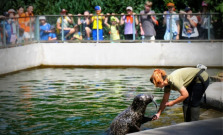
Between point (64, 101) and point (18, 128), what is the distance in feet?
10.8

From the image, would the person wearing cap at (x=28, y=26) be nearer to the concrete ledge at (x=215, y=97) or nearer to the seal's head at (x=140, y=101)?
the concrete ledge at (x=215, y=97)

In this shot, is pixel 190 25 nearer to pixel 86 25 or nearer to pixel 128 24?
pixel 128 24

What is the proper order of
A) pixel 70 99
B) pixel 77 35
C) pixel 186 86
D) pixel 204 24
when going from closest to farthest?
1. pixel 186 86
2. pixel 70 99
3. pixel 204 24
4. pixel 77 35

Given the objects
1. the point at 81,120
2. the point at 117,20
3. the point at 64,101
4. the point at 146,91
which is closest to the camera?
the point at 81,120

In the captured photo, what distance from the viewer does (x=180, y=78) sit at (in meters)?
8.98

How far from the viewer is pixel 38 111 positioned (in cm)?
1255

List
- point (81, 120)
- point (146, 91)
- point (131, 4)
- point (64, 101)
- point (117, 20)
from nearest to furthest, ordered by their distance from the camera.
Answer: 1. point (81, 120)
2. point (64, 101)
3. point (146, 91)
4. point (117, 20)
5. point (131, 4)

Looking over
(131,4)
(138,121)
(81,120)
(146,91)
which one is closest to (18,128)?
(81,120)

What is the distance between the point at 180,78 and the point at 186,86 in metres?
Result: 0.37

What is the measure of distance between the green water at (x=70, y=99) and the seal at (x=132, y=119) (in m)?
0.83

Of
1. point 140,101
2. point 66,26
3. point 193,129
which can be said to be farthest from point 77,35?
point 193,129

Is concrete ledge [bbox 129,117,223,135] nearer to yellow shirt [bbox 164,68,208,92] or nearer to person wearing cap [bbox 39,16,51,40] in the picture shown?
yellow shirt [bbox 164,68,208,92]

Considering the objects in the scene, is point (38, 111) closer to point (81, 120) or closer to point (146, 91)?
point (81, 120)

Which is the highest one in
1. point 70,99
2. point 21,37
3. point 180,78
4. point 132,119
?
point 21,37
